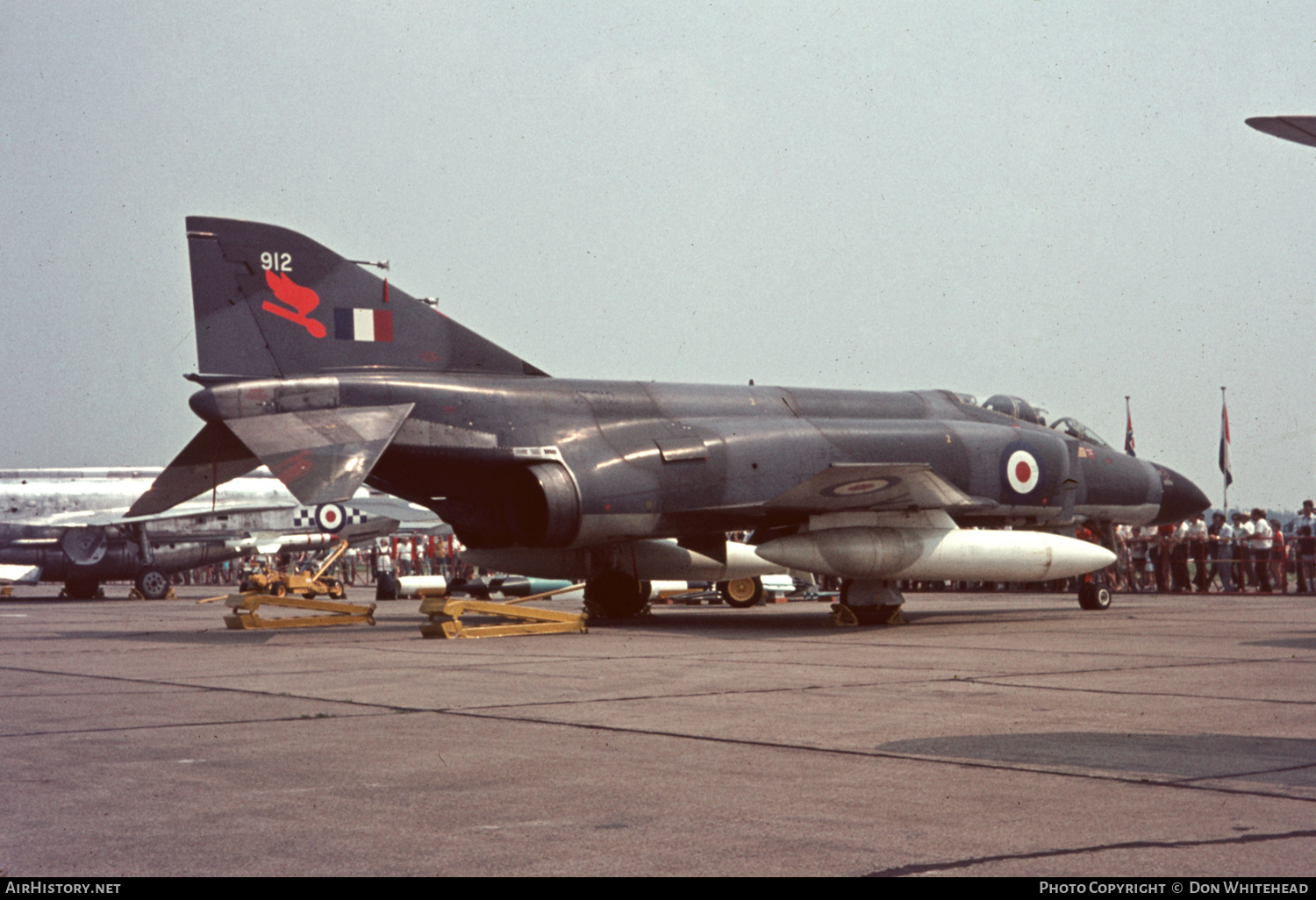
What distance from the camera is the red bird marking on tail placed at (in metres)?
15.2

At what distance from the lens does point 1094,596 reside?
62.1ft

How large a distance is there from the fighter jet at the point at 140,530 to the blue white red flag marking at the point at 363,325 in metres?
16.3

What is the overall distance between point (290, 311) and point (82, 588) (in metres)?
25.3

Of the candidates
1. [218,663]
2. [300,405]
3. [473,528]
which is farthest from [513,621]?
[218,663]

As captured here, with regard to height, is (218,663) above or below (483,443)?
below

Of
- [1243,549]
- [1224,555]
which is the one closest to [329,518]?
[1224,555]

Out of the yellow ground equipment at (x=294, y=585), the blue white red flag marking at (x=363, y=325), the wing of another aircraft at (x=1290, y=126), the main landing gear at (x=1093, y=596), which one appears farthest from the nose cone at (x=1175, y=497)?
the yellow ground equipment at (x=294, y=585)

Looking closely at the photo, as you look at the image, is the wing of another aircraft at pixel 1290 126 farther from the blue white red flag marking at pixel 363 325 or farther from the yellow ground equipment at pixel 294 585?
the yellow ground equipment at pixel 294 585

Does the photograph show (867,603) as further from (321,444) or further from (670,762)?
(670,762)

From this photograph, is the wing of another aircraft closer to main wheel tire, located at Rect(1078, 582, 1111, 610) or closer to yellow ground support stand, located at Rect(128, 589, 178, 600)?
main wheel tire, located at Rect(1078, 582, 1111, 610)

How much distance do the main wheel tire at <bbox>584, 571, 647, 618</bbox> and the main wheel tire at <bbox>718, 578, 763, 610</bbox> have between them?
17.3ft
